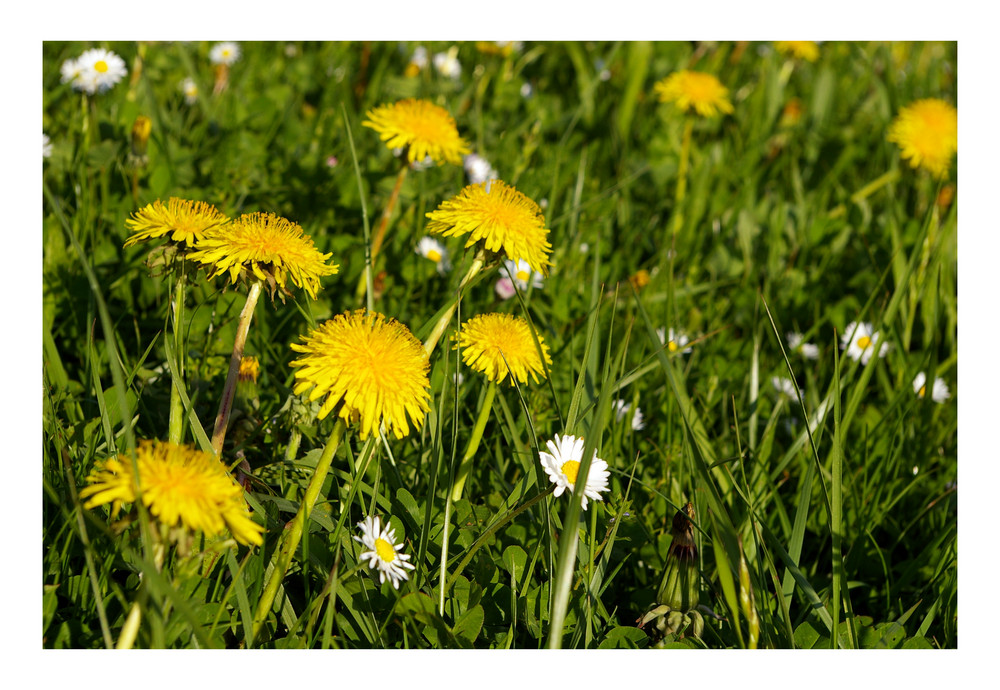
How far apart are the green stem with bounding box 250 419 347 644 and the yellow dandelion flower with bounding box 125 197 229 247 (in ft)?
1.35

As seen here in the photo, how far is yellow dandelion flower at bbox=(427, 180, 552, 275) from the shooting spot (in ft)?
4.76

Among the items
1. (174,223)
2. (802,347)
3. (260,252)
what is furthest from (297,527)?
(802,347)

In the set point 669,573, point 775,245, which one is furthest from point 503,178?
point 669,573

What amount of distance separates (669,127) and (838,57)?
136 cm

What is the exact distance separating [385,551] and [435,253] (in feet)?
3.83

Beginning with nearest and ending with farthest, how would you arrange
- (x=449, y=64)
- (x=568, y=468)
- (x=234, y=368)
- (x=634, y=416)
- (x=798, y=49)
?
1. (x=234, y=368)
2. (x=568, y=468)
3. (x=634, y=416)
4. (x=449, y=64)
5. (x=798, y=49)

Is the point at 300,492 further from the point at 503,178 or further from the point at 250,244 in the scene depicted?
the point at 503,178

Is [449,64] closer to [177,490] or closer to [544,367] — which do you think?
[544,367]

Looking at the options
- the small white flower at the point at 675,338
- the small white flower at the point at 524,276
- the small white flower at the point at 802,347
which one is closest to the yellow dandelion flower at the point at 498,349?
the small white flower at the point at 524,276

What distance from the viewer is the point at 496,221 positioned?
1.46 metres

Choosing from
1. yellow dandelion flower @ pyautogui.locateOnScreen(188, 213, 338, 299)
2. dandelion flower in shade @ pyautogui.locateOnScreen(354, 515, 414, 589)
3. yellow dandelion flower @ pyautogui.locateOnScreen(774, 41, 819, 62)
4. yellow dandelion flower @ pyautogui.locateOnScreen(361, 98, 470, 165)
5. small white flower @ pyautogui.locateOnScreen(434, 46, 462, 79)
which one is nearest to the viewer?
yellow dandelion flower @ pyautogui.locateOnScreen(188, 213, 338, 299)

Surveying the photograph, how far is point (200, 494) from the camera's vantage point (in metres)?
1.07

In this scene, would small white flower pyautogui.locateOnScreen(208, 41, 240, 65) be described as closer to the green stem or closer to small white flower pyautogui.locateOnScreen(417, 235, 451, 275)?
small white flower pyautogui.locateOnScreen(417, 235, 451, 275)

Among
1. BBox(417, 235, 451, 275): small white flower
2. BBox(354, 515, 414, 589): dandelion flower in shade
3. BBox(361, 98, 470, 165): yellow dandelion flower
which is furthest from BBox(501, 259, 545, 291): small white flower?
BBox(354, 515, 414, 589): dandelion flower in shade
